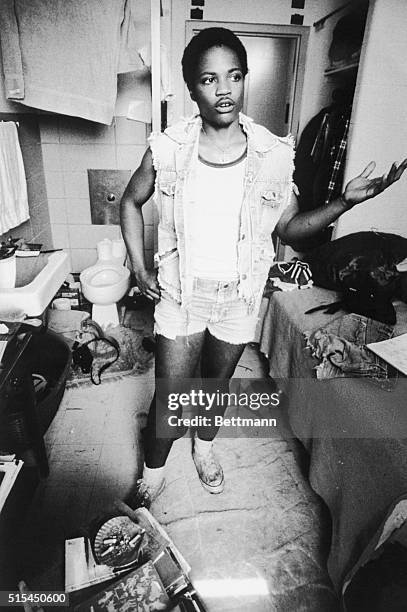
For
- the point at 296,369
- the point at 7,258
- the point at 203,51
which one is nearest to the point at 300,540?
the point at 296,369

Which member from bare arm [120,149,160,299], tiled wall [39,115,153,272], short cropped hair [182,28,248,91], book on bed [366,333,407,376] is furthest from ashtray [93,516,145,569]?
tiled wall [39,115,153,272]

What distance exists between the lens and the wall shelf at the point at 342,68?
7.23 ft

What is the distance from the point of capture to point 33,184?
237 centimetres

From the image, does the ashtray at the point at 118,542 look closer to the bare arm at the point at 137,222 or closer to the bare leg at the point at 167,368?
the bare leg at the point at 167,368

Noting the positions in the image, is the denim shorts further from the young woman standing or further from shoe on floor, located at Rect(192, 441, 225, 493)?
shoe on floor, located at Rect(192, 441, 225, 493)

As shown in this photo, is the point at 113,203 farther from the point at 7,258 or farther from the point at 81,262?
the point at 7,258

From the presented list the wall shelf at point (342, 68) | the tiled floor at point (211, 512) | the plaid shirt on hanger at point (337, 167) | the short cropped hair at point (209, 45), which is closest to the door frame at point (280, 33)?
the wall shelf at point (342, 68)

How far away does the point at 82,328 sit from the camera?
2260 millimetres

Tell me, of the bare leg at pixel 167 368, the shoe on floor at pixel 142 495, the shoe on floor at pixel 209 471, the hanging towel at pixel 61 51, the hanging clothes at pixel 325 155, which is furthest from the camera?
the hanging clothes at pixel 325 155

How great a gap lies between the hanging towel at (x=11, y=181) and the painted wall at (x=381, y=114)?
1.53 m

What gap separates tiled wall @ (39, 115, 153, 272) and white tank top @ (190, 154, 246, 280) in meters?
1.76

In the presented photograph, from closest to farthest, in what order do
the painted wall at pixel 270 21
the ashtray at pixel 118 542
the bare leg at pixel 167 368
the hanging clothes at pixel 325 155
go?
1. the ashtray at pixel 118 542
2. the bare leg at pixel 167 368
3. the hanging clothes at pixel 325 155
4. the painted wall at pixel 270 21

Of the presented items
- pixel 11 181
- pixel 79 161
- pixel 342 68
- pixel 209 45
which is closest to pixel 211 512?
pixel 209 45

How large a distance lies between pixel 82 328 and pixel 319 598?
165 centimetres
